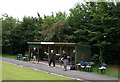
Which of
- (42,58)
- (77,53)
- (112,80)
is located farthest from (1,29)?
(112,80)

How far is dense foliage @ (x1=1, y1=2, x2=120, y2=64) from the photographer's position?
1678cm

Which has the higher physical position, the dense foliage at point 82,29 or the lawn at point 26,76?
the dense foliage at point 82,29

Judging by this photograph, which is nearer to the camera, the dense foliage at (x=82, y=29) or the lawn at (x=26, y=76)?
the lawn at (x=26, y=76)

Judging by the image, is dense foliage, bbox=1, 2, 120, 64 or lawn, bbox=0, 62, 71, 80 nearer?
lawn, bbox=0, 62, 71, 80

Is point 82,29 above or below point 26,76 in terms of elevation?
above

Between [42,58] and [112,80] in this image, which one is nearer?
[112,80]

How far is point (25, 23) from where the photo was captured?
108ft

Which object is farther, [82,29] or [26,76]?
[82,29]

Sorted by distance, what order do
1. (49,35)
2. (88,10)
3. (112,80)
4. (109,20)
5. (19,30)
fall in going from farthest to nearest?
(19,30) → (49,35) → (88,10) → (109,20) → (112,80)

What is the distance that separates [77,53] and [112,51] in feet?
14.2

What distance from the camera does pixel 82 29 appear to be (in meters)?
20.6

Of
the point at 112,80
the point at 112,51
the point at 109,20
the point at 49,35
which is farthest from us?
the point at 49,35

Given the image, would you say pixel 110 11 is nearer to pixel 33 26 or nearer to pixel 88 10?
pixel 88 10

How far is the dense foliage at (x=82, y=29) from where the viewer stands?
16.8 meters
